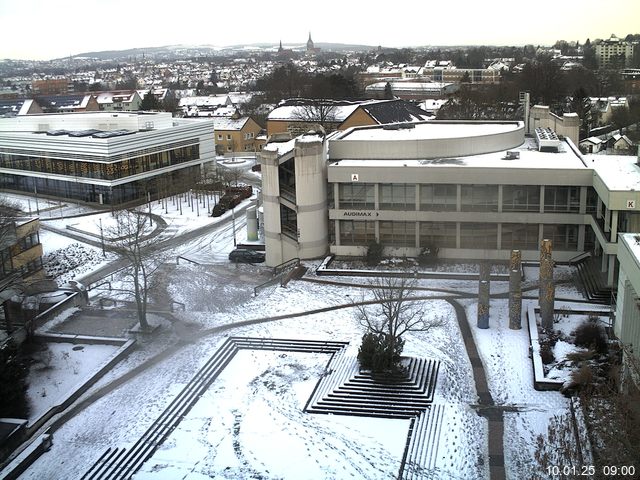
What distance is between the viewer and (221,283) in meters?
33.0

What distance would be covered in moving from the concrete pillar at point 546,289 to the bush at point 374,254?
32.0 ft

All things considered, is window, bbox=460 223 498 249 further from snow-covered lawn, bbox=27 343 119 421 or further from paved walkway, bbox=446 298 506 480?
snow-covered lawn, bbox=27 343 119 421

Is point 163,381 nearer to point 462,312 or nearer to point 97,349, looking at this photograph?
point 97,349

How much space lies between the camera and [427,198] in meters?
34.6

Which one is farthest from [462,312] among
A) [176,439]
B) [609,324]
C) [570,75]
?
[570,75]

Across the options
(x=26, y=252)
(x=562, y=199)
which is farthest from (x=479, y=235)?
(x=26, y=252)

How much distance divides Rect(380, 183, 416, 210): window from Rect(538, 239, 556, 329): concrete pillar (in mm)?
9406

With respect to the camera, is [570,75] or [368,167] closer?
[368,167]

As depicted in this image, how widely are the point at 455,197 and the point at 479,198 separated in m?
1.13

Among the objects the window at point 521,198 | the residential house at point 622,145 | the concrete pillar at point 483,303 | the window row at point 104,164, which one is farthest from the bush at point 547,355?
the window row at point 104,164

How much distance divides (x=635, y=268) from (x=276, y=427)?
1128cm

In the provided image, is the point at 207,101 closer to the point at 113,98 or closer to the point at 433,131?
the point at 113,98

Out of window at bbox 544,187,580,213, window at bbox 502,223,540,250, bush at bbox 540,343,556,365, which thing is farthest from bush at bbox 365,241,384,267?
bush at bbox 540,343,556,365

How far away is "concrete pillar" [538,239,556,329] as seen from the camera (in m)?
25.7
